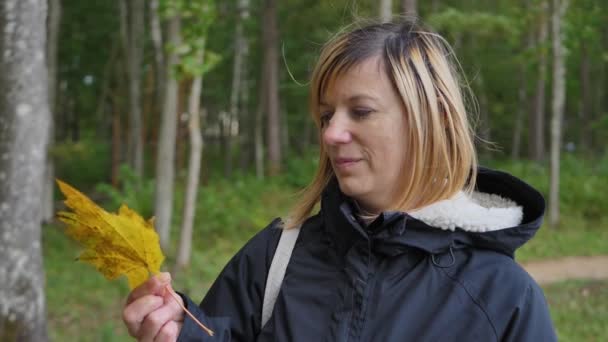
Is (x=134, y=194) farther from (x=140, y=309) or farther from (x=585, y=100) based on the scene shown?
(x=585, y=100)

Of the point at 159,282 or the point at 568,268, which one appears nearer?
the point at 159,282

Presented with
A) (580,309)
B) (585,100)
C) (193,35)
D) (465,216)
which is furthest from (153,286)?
(585,100)

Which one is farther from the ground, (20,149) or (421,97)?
(421,97)

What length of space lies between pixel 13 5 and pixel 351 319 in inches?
163

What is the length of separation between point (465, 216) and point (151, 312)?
2.52 ft

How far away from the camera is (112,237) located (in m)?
1.25

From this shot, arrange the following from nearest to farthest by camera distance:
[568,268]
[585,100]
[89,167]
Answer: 1. [568,268]
2. [585,100]
3. [89,167]

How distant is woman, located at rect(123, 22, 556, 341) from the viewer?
4.51ft

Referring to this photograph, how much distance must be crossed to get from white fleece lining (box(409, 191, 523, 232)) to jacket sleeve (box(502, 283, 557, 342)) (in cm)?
18

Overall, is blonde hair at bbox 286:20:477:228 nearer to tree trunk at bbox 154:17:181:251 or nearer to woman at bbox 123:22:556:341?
woman at bbox 123:22:556:341

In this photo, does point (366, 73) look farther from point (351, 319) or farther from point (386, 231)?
point (351, 319)

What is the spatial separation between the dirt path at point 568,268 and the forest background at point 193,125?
13.1 inches

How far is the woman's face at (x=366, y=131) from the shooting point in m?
1.50

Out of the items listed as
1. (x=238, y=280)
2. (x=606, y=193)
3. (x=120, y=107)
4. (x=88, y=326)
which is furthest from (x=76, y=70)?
(x=238, y=280)
